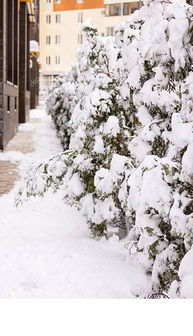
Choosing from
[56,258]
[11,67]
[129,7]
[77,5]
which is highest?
[77,5]

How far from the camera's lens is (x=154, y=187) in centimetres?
298

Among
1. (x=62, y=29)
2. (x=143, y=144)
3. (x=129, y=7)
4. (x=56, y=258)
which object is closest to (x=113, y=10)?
(x=129, y=7)

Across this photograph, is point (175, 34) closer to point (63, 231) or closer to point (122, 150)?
point (122, 150)

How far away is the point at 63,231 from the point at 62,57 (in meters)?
55.0

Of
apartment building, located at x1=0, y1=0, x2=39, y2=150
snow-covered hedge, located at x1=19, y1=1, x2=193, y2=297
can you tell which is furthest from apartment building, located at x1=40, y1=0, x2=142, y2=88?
snow-covered hedge, located at x1=19, y1=1, x2=193, y2=297

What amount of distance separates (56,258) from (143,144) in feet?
4.96

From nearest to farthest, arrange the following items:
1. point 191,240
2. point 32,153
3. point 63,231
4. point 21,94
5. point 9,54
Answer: point 191,240 < point 63,231 < point 32,153 < point 9,54 < point 21,94

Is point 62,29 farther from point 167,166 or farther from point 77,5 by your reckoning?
point 167,166

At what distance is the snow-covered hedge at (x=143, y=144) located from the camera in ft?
9.90

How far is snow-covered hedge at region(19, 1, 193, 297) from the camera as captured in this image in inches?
119

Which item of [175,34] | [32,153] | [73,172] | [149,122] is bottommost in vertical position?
[32,153]

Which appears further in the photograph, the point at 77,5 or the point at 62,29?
the point at 62,29

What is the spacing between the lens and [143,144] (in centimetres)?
411

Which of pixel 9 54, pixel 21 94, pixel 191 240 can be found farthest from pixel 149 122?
pixel 21 94
